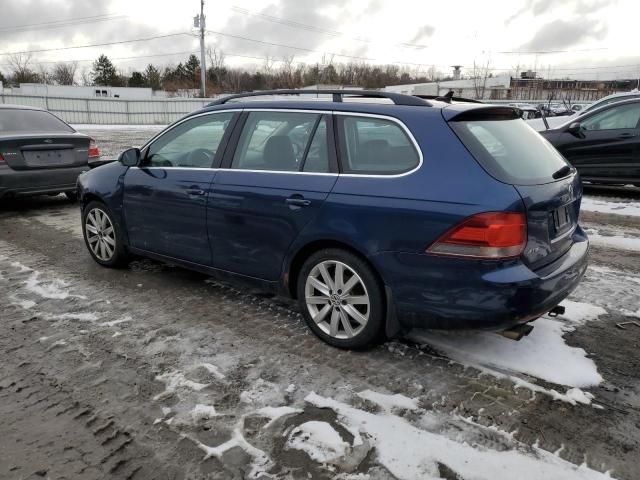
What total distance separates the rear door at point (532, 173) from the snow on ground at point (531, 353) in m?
0.70

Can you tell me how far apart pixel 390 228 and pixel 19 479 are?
88.8 inches

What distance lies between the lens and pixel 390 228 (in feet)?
10.2

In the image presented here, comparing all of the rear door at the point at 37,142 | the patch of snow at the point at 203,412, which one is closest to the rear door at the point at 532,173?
the patch of snow at the point at 203,412

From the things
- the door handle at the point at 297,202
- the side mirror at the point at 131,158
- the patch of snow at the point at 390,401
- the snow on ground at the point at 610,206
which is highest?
the side mirror at the point at 131,158

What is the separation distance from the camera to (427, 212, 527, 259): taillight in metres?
2.85

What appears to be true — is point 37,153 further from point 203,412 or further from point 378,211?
point 378,211

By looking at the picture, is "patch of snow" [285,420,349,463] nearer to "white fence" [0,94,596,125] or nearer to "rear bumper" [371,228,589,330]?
"rear bumper" [371,228,589,330]

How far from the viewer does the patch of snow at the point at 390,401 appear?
2.90 metres

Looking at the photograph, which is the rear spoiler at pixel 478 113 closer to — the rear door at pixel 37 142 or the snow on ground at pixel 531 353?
the snow on ground at pixel 531 353

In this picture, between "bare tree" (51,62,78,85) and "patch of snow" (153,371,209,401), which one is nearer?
"patch of snow" (153,371,209,401)

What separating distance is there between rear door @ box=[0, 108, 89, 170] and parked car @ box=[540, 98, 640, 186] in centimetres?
822

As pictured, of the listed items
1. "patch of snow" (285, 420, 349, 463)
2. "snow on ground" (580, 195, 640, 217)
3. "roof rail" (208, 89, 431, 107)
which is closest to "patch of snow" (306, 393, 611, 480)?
"patch of snow" (285, 420, 349, 463)

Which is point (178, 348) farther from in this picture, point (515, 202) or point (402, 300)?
point (515, 202)

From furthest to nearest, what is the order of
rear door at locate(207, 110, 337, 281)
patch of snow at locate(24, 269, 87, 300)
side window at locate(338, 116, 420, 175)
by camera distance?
1. patch of snow at locate(24, 269, 87, 300)
2. rear door at locate(207, 110, 337, 281)
3. side window at locate(338, 116, 420, 175)
